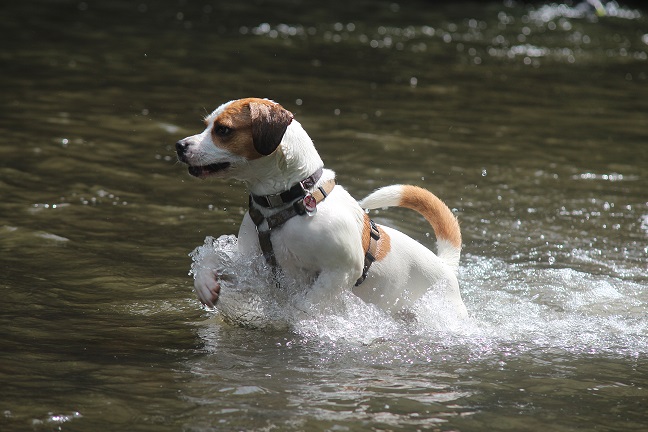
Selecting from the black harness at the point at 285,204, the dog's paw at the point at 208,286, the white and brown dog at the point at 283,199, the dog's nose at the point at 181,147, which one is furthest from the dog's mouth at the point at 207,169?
Result: the dog's paw at the point at 208,286

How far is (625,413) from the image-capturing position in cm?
434

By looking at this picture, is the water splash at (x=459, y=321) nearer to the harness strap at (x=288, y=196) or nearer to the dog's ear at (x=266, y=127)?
the harness strap at (x=288, y=196)

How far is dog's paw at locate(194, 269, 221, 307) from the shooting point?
15.8ft

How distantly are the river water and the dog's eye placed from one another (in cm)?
110

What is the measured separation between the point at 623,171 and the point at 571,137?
146 centimetres

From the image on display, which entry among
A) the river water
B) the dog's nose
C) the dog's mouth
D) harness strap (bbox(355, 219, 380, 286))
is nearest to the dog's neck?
the dog's mouth

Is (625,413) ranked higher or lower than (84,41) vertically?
lower

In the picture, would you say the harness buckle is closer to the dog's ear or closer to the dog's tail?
the dog's ear

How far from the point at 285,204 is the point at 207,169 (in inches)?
16.6

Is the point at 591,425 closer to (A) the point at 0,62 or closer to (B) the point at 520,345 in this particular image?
(B) the point at 520,345

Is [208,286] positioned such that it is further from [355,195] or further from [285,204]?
[355,195]

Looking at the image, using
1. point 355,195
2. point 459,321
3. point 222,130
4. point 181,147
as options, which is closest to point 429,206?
point 459,321

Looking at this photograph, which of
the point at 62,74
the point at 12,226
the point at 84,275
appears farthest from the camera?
the point at 62,74

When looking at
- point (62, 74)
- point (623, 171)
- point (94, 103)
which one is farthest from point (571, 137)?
point (62, 74)
